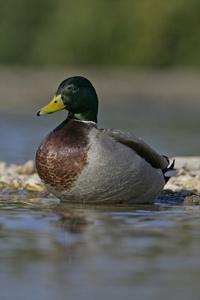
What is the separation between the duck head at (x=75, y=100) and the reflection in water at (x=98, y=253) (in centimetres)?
71

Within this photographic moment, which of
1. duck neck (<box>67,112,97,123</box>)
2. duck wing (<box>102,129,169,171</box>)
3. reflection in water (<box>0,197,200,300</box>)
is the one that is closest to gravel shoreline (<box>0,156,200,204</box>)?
duck wing (<box>102,129,169,171</box>)

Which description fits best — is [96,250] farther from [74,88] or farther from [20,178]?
[20,178]

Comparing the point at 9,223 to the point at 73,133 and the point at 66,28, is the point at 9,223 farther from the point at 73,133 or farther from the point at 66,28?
the point at 66,28

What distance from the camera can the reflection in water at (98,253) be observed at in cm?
352

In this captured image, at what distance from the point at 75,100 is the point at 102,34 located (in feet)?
80.5

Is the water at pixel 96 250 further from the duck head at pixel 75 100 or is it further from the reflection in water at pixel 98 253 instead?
the duck head at pixel 75 100

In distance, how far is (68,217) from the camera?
5473 mm

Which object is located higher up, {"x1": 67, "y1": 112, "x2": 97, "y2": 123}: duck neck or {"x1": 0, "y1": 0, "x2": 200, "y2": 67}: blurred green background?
{"x1": 0, "y1": 0, "x2": 200, "y2": 67}: blurred green background

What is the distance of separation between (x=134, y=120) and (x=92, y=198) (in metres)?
13.2

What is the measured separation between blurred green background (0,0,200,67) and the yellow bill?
24.4 m

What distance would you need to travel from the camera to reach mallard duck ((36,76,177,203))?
586 cm

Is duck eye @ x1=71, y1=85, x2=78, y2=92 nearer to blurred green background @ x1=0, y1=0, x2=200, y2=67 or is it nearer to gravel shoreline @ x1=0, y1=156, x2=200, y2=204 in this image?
gravel shoreline @ x1=0, y1=156, x2=200, y2=204

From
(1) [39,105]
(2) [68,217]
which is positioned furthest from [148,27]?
(2) [68,217]

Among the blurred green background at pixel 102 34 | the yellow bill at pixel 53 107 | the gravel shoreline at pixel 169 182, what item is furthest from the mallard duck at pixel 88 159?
the blurred green background at pixel 102 34
